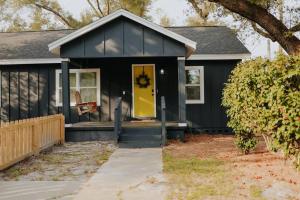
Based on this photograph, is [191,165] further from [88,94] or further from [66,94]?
[88,94]

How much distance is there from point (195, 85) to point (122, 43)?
3.94 metres

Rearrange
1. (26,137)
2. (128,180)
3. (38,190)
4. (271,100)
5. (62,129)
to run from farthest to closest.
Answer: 1. (62,129)
2. (26,137)
3. (128,180)
4. (38,190)
5. (271,100)

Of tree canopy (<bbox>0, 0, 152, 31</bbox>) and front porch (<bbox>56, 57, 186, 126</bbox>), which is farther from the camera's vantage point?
tree canopy (<bbox>0, 0, 152, 31</bbox>)

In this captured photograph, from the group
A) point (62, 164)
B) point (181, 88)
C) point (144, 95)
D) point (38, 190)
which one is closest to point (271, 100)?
point (38, 190)

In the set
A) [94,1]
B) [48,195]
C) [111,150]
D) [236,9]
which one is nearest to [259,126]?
[48,195]

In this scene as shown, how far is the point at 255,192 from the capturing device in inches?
219

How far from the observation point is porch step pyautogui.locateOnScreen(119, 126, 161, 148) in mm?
10953

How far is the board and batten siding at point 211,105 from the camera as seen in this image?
14.1 metres

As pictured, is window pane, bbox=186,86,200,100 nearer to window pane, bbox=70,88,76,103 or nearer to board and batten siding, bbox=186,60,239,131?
board and batten siding, bbox=186,60,239,131

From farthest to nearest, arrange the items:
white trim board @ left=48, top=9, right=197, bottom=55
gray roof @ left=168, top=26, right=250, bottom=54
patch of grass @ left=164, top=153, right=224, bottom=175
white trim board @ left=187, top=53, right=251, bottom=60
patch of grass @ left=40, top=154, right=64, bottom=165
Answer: gray roof @ left=168, top=26, right=250, bottom=54
white trim board @ left=187, top=53, right=251, bottom=60
white trim board @ left=48, top=9, right=197, bottom=55
patch of grass @ left=40, top=154, right=64, bottom=165
patch of grass @ left=164, top=153, right=224, bottom=175

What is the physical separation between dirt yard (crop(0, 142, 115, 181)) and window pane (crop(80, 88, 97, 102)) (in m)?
3.52

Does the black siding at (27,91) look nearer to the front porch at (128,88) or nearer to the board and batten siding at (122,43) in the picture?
the front porch at (128,88)

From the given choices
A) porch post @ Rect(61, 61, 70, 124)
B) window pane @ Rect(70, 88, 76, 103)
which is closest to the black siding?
window pane @ Rect(70, 88, 76, 103)

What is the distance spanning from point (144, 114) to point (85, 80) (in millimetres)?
2683
